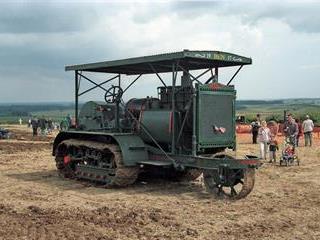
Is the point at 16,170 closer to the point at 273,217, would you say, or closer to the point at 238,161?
the point at 238,161

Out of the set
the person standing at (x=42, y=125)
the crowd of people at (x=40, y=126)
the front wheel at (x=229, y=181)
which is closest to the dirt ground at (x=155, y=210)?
the front wheel at (x=229, y=181)

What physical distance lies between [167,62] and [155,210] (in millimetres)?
3758

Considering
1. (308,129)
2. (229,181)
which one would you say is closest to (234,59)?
(229,181)

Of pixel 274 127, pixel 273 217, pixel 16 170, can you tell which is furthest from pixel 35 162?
pixel 273 217

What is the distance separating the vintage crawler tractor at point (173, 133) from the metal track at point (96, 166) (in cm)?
2

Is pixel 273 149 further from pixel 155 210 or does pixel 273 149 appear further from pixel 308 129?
pixel 155 210

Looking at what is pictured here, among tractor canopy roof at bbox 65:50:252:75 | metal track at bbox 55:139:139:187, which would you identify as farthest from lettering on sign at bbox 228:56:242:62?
metal track at bbox 55:139:139:187

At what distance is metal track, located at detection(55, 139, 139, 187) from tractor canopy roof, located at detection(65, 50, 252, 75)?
6.06 ft

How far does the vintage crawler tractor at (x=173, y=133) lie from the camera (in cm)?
1136

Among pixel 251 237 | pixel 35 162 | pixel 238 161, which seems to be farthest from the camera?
pixel 35 162

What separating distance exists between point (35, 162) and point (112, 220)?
32.4 feet

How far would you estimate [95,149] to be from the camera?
13.0 metres

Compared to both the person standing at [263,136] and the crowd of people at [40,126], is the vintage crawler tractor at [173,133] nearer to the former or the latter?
the person standing at [263,136]

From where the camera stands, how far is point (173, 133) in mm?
11875
